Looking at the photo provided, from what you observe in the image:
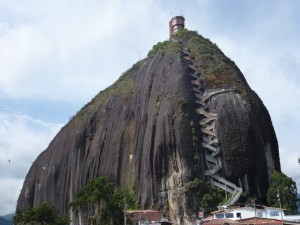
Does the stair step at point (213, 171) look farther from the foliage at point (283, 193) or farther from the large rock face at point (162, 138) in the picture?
the foliage at point (283, 193)

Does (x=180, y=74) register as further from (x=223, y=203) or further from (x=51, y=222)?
(x=51, y=222)

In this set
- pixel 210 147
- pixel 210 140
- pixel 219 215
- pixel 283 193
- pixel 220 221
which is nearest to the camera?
pixel 220 221

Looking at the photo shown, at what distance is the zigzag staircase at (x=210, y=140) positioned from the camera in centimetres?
6372

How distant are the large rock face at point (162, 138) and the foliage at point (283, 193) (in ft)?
11.1

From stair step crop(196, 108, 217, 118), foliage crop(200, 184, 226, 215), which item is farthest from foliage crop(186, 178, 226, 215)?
stair step crop(196, 108, 217, 118)

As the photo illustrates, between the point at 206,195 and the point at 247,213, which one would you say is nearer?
the point at 247,213

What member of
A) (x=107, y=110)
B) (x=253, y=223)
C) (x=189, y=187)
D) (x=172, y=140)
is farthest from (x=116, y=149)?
(x=253, y=223)

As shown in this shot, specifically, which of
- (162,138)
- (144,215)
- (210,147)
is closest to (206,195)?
(210,147)

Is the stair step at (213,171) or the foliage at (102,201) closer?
the foliage at (102,201)

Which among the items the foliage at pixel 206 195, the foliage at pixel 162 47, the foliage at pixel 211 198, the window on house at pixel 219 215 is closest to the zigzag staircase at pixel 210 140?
the foliage at pixel 211 198

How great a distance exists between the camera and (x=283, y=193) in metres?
59.4

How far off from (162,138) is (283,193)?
19539 millimetres

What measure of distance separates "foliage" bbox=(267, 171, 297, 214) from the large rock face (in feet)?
11.1

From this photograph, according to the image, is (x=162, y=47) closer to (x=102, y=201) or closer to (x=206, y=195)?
(x=206, y=195)
